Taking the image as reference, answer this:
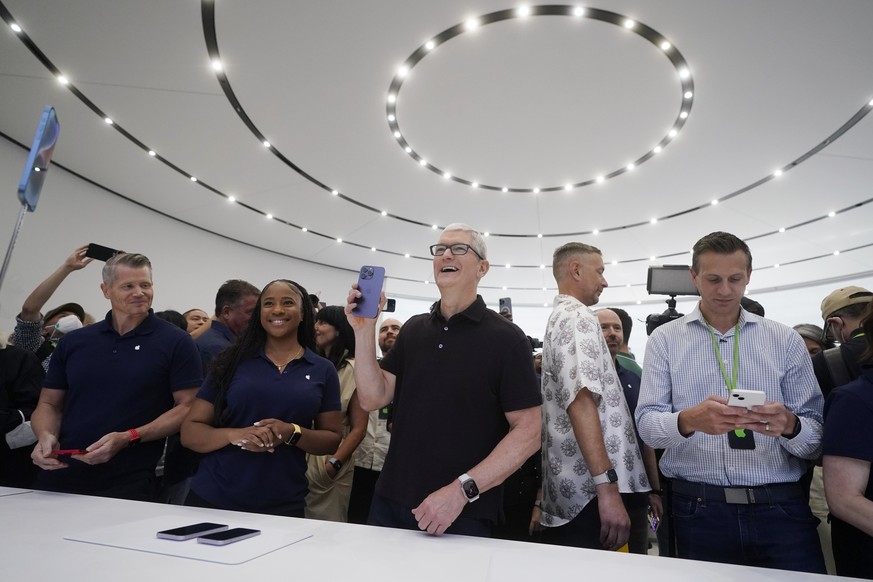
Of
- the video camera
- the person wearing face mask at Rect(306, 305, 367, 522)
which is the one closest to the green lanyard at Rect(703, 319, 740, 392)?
the video camera

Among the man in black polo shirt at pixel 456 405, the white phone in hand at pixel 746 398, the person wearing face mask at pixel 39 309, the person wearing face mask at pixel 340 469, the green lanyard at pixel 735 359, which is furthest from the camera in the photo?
the person wearing face mask at pixel 39 309

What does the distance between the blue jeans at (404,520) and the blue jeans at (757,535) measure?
71 centimetres

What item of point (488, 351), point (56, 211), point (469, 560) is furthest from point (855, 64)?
point (56, 211)

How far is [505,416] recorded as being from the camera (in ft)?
4.63

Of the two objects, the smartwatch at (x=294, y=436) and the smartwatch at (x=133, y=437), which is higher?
the smartwatch at (x=294, y=436)

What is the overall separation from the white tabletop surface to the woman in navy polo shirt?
40 cm

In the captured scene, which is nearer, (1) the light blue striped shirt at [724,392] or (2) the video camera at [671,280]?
(1) the light blue striped shirt at [724,392]

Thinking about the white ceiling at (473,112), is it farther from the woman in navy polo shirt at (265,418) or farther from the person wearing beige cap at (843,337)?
the woman in navy polo shirt at (265,418)

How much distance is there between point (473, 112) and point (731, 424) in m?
4.00

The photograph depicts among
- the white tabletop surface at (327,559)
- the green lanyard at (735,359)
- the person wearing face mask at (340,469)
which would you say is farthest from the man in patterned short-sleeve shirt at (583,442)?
the person wearing face mask at (340,469)

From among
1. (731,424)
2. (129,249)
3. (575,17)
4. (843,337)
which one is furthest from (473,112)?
(129,249)

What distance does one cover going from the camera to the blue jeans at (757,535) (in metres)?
1.32

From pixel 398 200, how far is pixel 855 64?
5100 millimetres

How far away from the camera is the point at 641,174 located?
18.0 feet
